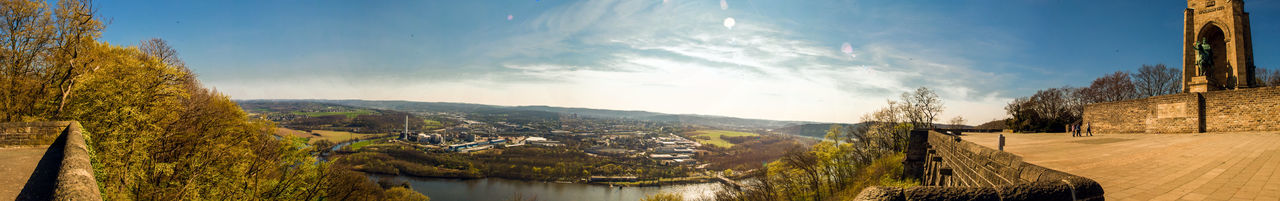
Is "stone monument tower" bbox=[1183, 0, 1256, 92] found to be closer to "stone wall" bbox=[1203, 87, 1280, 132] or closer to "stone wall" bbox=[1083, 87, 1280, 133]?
"stone wall" bbox=[1083, 87, 1280, 133]

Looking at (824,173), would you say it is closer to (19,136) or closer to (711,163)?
(19,136)

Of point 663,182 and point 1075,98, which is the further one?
point 663,182

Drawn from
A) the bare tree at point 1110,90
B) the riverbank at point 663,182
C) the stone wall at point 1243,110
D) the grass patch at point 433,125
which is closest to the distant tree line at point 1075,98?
the bare tree at point 1110,90

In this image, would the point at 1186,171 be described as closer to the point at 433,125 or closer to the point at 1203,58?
the point at 1203,58

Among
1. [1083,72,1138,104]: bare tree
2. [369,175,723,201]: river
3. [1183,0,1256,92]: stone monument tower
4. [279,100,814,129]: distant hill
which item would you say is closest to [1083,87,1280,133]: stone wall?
[1183,0,1256,92]: stone monument tower

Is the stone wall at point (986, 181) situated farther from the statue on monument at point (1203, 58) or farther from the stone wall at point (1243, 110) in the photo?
the statue on monument at point (1203, 58)

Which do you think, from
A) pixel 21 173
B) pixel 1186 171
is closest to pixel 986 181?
pixel 1186 171
